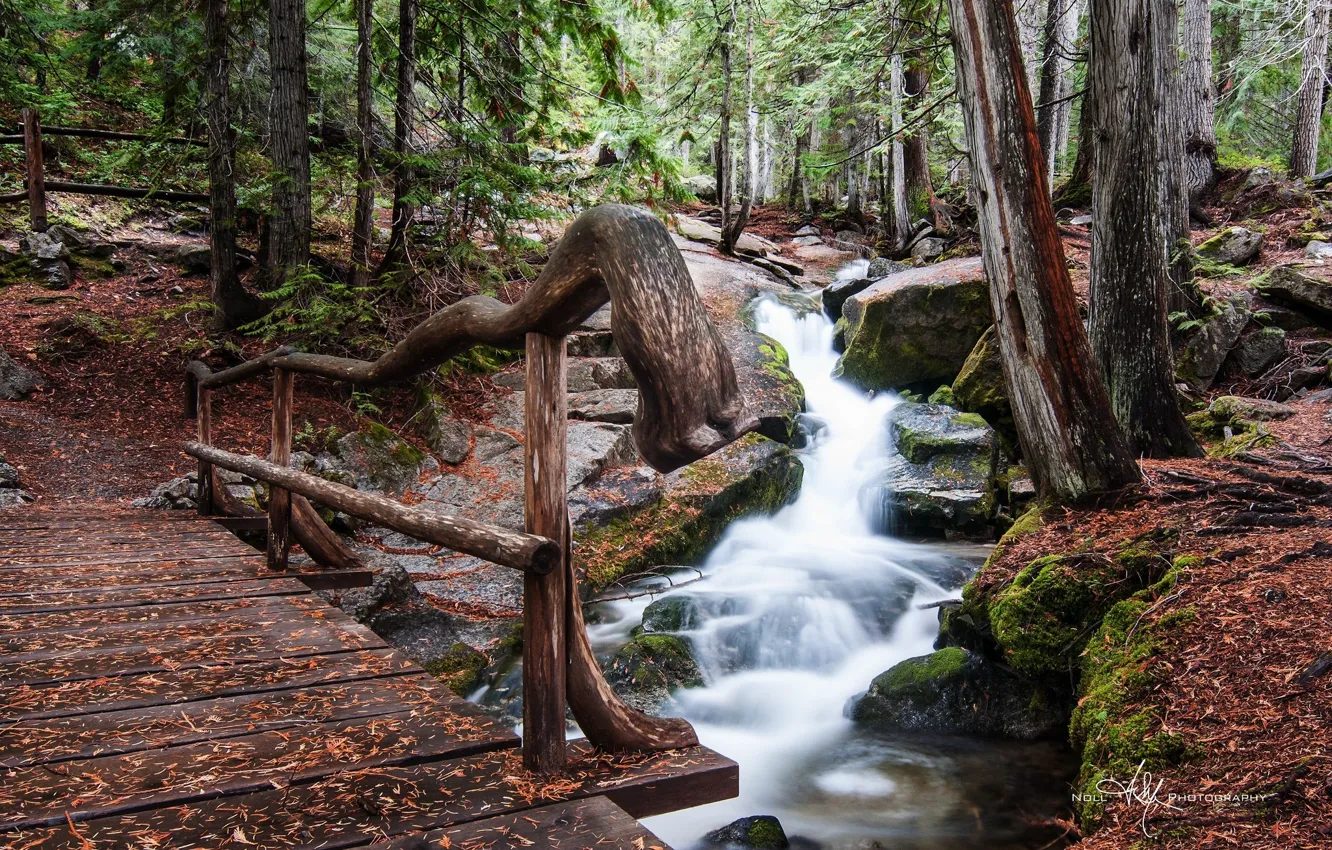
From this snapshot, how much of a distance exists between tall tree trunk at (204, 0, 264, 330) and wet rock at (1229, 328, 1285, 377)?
12670 mm

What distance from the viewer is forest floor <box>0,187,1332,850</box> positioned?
3203mm

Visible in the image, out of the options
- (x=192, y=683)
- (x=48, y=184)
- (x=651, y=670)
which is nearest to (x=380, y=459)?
(x=651, y=670)

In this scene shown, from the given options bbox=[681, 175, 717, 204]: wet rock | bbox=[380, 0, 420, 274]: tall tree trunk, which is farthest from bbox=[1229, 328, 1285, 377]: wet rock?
bbox=[681, 175, 717, 204]: wet rock

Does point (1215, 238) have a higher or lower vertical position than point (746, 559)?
higher

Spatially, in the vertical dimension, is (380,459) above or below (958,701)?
above

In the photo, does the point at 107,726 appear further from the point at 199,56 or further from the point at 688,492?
the point at 199,56

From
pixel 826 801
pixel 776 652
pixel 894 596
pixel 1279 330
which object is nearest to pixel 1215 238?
pixel 1279 330

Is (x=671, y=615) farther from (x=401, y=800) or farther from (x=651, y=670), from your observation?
(x=401, y=800)

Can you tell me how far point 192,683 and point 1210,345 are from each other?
1131cm

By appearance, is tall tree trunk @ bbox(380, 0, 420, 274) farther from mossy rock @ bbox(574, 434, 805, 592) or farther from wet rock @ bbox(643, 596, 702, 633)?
wet rock @ bbox(643, 596, 702, 633)

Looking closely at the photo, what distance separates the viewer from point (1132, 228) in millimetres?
7121

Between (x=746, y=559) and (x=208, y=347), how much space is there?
733cm

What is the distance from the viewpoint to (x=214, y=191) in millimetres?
10523
